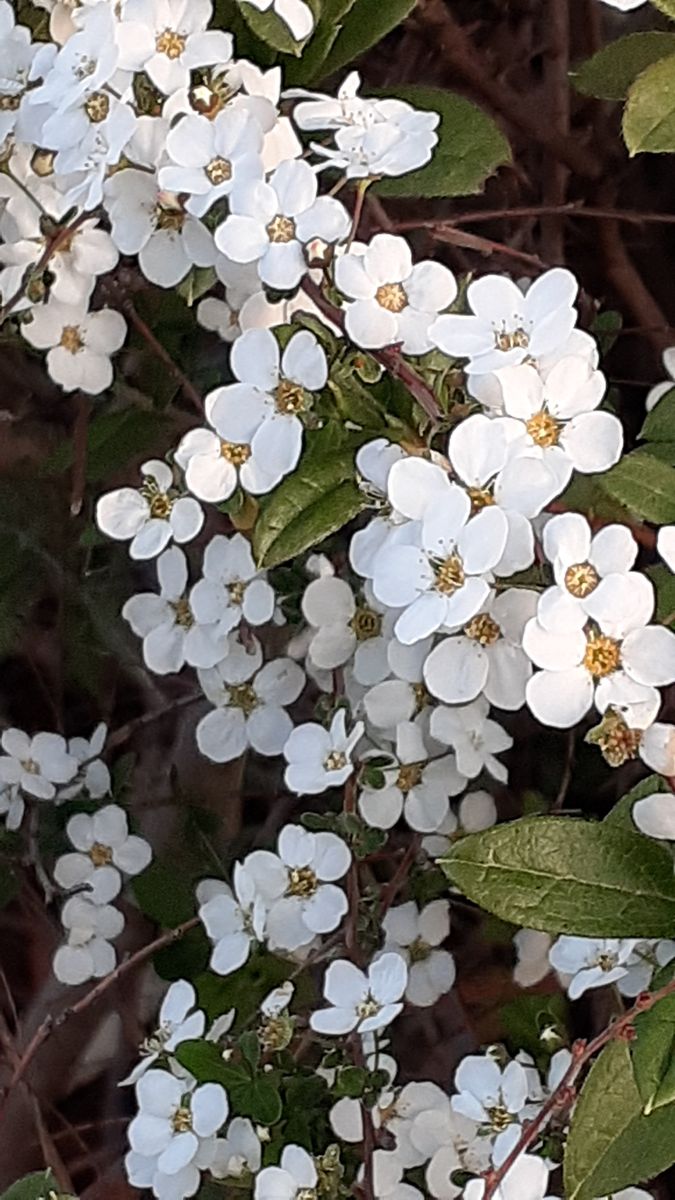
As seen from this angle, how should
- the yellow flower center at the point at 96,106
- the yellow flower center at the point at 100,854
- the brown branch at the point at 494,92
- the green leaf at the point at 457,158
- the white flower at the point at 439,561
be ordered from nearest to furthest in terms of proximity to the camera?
1. the white flower at the point at 439,561
2. the yellow flower center at the point at 96,106
3. the green leaf at the point at 457,158
4. the yellow flower center at the point at 100,854
5. the brown branch at the point at 494,92

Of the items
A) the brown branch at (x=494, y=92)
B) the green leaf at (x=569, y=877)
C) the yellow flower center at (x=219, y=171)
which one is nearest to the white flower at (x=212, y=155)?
the yellow flower center at (x=219, y=171)

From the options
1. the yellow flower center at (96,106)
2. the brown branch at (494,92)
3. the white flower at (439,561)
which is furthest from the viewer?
the brown branch at (494,92)

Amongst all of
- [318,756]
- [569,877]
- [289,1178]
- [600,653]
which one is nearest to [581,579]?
[600,653]

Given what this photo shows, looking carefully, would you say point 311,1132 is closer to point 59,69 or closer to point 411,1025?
point 411,1025

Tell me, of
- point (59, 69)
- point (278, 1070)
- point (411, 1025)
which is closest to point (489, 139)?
point (59, 69)

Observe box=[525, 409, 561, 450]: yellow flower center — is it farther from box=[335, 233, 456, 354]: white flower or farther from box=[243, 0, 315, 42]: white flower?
box=[243, 0, 315, 42]: white flower

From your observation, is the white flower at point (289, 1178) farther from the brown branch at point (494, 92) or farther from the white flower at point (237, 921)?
the brown branch at point (494, 92)

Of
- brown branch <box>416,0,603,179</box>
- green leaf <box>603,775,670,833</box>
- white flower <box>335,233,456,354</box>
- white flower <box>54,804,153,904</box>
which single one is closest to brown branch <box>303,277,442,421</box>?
white flower <box>335,233,456,354</box>
